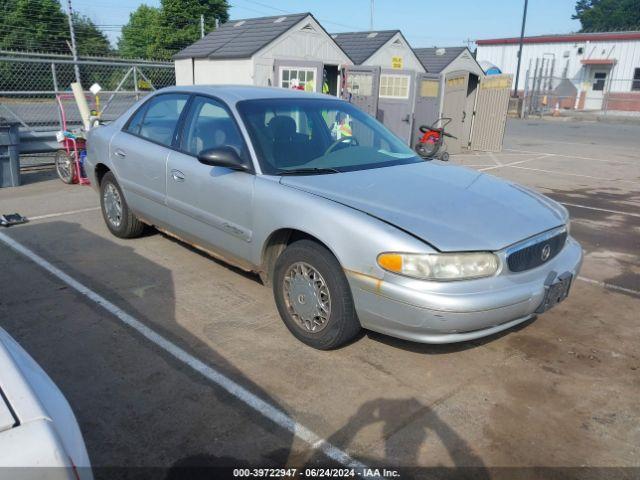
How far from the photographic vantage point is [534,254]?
333cm

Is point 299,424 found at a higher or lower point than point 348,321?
lower

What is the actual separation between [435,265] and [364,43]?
1641cm

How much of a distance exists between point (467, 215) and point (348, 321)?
1.00m

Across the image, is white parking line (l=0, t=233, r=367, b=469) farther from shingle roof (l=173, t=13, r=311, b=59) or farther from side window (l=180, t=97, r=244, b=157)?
shingle roof (l=173, t=13, r=311, b=59)

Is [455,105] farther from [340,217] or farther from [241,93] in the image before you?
[340,217]

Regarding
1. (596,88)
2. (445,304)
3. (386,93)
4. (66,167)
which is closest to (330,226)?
(445,304)

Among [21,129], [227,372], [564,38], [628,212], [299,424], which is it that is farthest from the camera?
[564,38]

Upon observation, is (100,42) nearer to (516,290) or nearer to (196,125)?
(196,125)

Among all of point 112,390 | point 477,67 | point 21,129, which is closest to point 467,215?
point 112,390

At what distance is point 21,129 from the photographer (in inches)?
390

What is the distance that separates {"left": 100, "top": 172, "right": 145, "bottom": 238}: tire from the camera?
5.55m

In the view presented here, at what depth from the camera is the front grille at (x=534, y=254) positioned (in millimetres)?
3184

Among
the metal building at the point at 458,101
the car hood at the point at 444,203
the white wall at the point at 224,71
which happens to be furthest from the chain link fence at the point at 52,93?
the car hood at the point at 444,203

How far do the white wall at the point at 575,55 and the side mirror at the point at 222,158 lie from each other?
1601 inches
